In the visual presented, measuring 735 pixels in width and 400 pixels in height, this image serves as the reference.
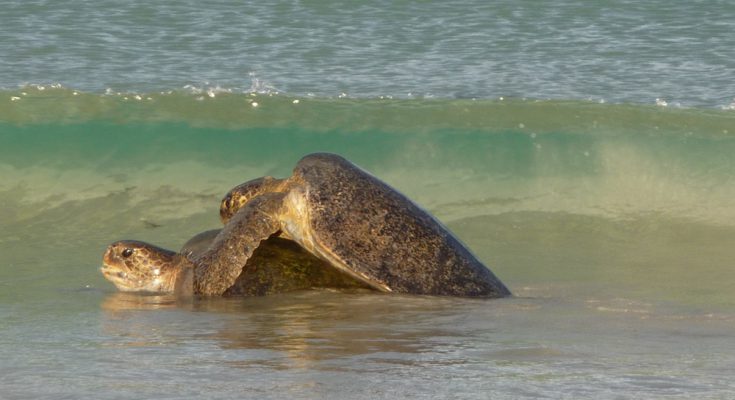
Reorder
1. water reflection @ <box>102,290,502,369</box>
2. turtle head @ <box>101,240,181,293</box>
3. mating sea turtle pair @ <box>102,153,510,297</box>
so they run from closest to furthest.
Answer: water reflection @ <box>102,290,502,369</box> → mating sea turtle pair @ <box>102,153,510,297</box> → turtle head @ <box>101,240,181,293</box>

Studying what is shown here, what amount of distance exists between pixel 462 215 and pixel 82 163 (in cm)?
308

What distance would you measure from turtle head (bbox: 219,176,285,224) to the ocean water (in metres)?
0.64

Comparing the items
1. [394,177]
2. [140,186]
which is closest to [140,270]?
Answer: [140,186]

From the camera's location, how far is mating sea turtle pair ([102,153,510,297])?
5828 mm

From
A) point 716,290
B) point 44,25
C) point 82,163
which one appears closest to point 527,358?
point 716,290

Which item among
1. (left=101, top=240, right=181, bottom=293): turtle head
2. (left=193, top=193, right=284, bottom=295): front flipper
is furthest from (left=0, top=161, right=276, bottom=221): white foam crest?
(left=193, top=193, right=284, bottom=295): front flipper

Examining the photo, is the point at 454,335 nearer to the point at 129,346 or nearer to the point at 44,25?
the point at 129,346

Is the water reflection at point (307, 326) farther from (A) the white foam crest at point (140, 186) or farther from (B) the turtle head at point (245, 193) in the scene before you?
(A) the white foam crest at point (140, 186)

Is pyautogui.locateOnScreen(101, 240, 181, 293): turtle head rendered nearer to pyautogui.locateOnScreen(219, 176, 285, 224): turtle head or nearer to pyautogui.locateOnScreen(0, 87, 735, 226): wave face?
pyautogui.locateOnScreen(219, 176, 285, 224): turtle head

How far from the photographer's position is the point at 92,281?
21.3ft

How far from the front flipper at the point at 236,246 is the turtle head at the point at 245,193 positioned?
0.36 m

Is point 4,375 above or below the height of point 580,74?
below

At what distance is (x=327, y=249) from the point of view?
5.78 m

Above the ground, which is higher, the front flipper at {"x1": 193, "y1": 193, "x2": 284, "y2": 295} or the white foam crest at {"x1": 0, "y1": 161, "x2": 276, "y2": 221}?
the front flipper at {"x1": 193, "y1": 193, "x2": 284, "y2": 295}
